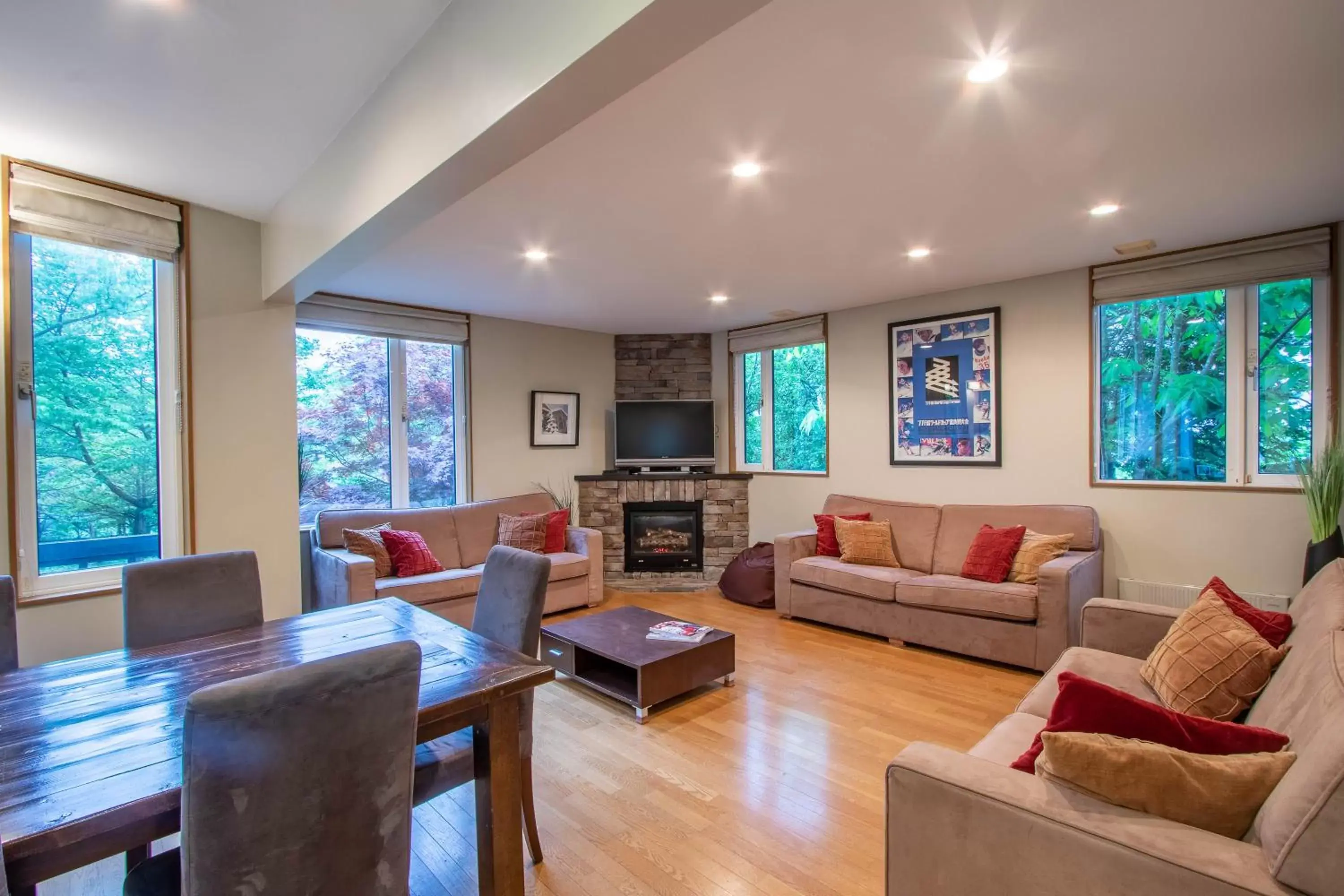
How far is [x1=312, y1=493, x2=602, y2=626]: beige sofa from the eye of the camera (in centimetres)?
388

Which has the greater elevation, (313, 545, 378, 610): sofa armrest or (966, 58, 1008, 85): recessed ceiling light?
(966, 58, 1008, 85): recessed ceiling light

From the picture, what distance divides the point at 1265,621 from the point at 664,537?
4.48 m

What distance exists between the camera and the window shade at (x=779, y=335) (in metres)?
5.46

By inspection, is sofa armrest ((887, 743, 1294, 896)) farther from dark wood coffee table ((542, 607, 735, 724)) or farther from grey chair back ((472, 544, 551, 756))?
dark wood coffee table ((542, 607, 735, 724))

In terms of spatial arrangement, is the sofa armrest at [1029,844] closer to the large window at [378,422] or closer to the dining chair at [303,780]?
the dining chair at [303,780]

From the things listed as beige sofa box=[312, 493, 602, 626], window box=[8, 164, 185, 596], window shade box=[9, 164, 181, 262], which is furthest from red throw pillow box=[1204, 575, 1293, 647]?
window shade box=[9, 164, 181, 262]

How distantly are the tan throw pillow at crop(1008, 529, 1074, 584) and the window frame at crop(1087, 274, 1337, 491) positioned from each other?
2.54 ft

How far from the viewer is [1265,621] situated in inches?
76.6

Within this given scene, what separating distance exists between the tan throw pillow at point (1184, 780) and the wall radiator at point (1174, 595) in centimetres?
285

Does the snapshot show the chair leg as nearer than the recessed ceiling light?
No

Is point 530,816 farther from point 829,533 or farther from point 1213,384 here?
point 1213,384

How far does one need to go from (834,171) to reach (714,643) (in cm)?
235

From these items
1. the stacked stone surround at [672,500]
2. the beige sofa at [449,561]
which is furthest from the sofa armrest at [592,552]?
the stacked stone surround at [672,500]

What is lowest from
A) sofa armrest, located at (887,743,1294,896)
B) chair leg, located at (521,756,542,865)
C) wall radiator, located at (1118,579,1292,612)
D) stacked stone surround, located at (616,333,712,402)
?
chair leg, located at (521,756,542,865)
